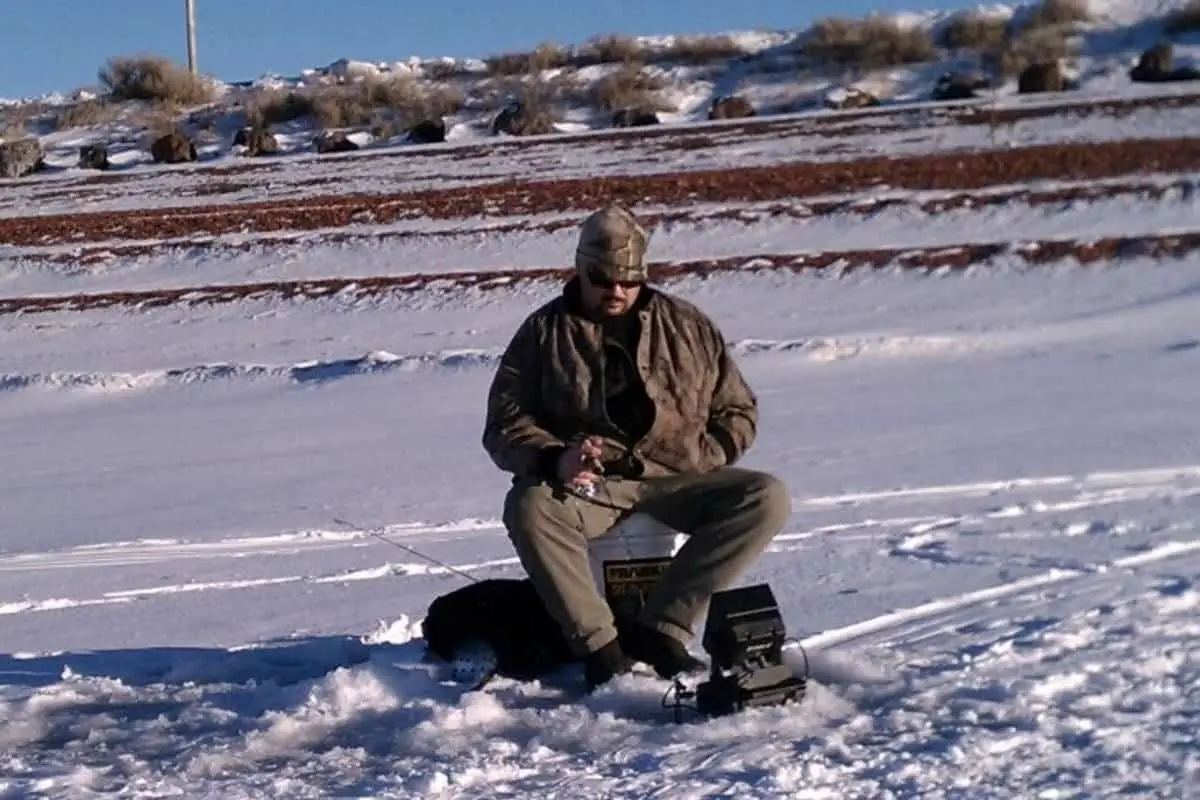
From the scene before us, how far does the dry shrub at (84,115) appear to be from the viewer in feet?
152

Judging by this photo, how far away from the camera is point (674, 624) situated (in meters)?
5.03

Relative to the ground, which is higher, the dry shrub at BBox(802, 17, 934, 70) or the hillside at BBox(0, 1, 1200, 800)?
the dry shrub at BBox(802, 17, 934, 70)

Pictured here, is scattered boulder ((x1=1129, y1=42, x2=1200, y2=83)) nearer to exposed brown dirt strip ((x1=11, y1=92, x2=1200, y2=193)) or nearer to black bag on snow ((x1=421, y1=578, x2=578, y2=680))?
exposed brown dirt strip ((x1=11, y1=92, x2=1200, y2=193))

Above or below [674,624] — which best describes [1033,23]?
above

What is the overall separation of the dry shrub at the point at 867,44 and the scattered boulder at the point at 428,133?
9.09 m

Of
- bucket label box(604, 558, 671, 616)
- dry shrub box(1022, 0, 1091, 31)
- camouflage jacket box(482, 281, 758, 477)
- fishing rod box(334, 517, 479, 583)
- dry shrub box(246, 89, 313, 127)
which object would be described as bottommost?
fishing rod box(334, 517, 479, 583)

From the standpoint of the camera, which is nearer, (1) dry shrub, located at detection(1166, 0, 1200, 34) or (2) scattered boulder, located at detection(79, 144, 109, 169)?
(1) dry shrub, located at detection(1166, 0, 1200, 34)

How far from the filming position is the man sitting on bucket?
5.00 m

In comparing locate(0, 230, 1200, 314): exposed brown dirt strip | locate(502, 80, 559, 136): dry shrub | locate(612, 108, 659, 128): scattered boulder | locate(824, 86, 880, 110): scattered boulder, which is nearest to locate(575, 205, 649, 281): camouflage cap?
locate(0, 230, 1200, 314): exposed brown dirt strip

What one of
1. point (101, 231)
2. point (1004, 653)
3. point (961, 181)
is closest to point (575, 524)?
point (1004, 653)

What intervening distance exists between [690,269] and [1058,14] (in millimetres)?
28406

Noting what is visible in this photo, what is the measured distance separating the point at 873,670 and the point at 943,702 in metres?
0.31

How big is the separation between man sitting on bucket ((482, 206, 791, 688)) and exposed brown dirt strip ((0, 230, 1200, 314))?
997cm

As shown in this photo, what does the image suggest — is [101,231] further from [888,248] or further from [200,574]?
[200,574]
